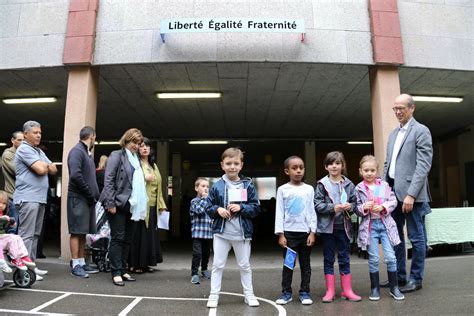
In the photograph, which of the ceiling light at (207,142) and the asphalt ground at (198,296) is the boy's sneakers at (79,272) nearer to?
the asphalt ground at (198,296)

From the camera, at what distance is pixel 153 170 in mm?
6359

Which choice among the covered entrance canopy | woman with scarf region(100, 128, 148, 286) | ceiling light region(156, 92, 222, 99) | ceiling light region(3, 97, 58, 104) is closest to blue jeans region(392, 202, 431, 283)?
woman with scarf region(100, 128, 148, 286)

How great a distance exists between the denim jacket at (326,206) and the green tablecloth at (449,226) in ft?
13.7

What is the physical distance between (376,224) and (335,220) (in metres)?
0.45

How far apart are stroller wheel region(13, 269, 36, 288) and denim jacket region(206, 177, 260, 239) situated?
226 centimetres

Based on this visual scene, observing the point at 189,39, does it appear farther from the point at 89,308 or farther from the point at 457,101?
the point at 457,101

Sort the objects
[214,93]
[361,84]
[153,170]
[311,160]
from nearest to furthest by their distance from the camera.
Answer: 1. [153,170]
2. [361,84]
3. [214,93]
4. [311,160]

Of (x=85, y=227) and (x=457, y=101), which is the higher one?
(x=457, y=101)

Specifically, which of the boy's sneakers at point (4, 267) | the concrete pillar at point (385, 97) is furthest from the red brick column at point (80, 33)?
the concrete pillar at point (385, 97)

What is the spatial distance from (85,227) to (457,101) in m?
8.90

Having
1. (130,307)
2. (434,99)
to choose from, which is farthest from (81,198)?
(434,99)

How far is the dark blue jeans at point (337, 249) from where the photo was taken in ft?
15.1

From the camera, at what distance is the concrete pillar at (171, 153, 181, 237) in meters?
17.1

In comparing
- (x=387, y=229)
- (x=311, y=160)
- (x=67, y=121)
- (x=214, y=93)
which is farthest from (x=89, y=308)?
(x=311, y=160)
